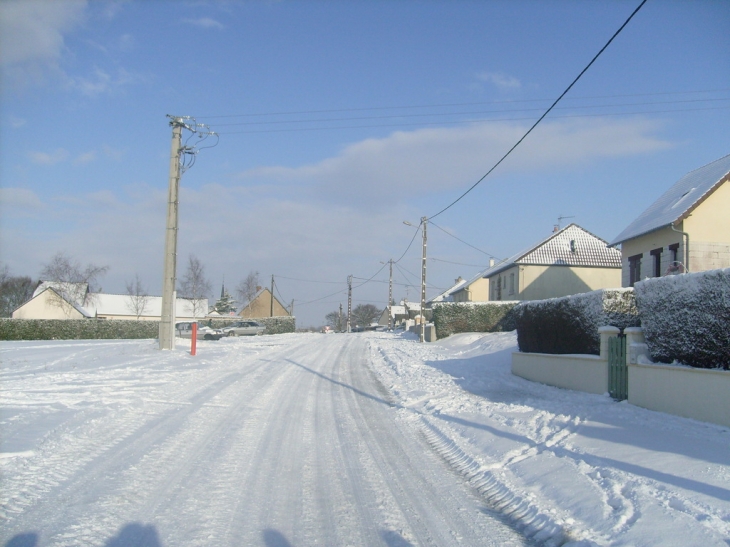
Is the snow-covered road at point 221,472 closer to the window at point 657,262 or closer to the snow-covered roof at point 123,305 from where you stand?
the window at point 657,262

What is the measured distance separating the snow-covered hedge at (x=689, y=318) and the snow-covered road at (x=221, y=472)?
4739mm

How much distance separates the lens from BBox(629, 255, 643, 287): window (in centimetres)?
2755

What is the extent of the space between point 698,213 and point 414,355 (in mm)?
13286

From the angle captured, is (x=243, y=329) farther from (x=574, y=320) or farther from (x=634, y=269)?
(x=574, y=320)

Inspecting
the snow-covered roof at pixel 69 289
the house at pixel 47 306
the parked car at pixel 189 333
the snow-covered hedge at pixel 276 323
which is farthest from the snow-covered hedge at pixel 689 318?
the snow-covered roof at pixel 69 289

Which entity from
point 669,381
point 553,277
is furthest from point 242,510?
point 553,277

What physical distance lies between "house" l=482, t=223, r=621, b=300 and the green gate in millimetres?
29215

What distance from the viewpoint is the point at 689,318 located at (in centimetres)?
1002

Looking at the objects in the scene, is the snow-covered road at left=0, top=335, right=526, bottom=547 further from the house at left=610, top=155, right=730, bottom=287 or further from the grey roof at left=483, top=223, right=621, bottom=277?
the grey roof at left=483, top=223, right=621, bottom=277

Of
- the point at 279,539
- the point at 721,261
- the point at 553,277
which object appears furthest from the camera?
the point at 553,277

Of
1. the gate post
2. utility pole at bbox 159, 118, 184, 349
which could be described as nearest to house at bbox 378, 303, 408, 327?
utility pole at bbox 159, 118, 184, 349

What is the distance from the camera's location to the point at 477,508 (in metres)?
→ 6.11

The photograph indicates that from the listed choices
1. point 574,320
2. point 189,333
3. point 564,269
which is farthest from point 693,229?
point 189,333

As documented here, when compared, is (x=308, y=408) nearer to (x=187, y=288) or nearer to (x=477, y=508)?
(x=477, y=508)
